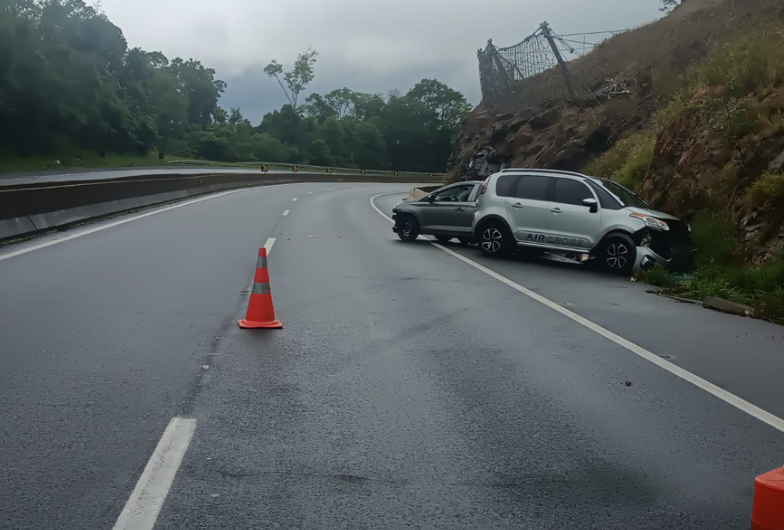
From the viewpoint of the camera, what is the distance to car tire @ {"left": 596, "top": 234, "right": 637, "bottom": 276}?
1503 cm

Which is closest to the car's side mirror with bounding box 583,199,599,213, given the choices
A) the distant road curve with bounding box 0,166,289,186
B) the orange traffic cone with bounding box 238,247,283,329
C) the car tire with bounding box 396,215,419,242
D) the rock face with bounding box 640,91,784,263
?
the rock face with bounding box 640,91,784,263

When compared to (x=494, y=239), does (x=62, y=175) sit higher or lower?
lower

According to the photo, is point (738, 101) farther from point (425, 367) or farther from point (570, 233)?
point (425, 367)

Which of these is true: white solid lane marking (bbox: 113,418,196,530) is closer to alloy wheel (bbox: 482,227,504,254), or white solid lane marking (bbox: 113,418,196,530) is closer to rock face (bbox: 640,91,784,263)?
rock face (bbox: 640,91,784,263)

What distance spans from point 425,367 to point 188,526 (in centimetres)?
369

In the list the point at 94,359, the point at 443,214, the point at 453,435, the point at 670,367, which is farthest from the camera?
the point at 443,214

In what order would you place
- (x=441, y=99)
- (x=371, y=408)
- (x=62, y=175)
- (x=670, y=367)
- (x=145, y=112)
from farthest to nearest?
(x=441, y=99) → (x=145, y=112) → (x=62, y=175) → (x=670, y=367) → (x=371, y=408)

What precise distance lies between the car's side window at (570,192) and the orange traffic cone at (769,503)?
12366 mm

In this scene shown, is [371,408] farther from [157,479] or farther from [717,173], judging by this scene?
[717,173]

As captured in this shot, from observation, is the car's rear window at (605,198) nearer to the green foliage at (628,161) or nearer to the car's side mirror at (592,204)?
the car's side mirror at (592,204)

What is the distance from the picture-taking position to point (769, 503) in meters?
3.89

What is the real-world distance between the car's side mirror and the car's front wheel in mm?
1816

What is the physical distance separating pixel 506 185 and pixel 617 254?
121 inches

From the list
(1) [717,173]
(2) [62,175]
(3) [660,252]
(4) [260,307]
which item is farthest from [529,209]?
(2) [62,175]
